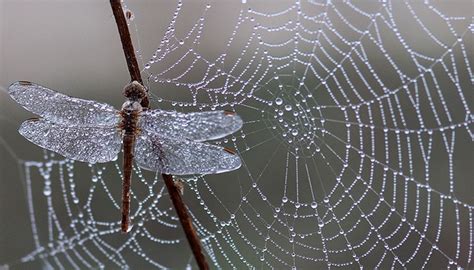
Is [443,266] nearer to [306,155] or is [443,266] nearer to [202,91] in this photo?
[306,155]

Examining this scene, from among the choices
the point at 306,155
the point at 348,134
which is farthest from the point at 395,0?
the point at 306,155

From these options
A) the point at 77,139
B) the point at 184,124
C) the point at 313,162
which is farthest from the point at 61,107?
the point at 313,162

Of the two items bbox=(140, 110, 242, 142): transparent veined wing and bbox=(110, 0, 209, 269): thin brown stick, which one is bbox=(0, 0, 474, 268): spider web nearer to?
bbox=(140, 110, 242, 142): transparent veined wing

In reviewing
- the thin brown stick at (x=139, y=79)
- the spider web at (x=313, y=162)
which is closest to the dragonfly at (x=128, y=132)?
the thin brown stick at (x=139, y=79)

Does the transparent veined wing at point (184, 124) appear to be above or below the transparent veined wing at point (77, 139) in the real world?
below

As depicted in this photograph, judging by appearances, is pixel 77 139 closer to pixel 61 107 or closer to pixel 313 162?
pixel 61 107

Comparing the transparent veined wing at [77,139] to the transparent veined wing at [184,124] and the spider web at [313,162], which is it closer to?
the transparent veined wing at [184,124]
